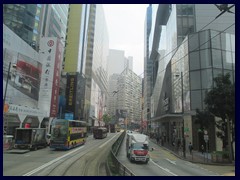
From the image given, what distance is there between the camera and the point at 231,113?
25.6m

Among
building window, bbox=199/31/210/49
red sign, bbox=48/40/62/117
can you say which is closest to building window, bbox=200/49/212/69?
building window, bbox=199/31/210/49

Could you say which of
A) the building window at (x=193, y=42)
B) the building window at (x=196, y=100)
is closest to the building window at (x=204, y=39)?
the building window at (x=193, y=42)

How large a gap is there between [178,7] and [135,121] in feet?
318

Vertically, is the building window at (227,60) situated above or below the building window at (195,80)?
above

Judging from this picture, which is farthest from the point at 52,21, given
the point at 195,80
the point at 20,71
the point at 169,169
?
the point at 169,169

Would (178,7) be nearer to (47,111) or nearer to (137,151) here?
(47,111)

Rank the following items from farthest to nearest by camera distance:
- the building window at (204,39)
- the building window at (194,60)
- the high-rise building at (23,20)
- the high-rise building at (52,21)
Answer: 1. the high-rise building at (52,21)
2. the high-rise building at (23,20)
3. the building window at (194,60)
4. the building window at (204,39)

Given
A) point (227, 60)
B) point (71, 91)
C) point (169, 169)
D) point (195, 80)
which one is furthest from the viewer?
point (71, 91)

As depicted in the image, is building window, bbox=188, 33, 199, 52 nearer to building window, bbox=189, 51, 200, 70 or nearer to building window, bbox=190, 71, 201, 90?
building window, bbox=189, 51, 200, 70

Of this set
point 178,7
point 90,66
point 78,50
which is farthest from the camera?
point 90,66

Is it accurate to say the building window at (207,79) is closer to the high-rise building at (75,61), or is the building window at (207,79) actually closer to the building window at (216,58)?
the building window at (216,58)

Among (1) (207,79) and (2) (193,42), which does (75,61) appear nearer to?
(2) (193,42)

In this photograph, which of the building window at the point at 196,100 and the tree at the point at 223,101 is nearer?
the tree at the point at 223,101

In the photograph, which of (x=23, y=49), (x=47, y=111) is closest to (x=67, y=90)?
(x=47, y=111)
